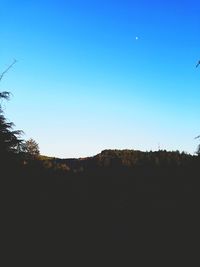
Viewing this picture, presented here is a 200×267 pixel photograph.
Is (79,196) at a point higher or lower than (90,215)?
higher

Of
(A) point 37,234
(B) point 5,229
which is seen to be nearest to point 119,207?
(A) point 37,234

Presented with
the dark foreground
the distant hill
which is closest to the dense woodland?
the dark foreground

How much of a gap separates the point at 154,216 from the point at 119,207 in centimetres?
131

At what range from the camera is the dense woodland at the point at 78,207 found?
9.82m

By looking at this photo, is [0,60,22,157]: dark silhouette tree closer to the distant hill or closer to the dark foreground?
the dark foreground

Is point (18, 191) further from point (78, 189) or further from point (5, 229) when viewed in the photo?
point (78, 189)

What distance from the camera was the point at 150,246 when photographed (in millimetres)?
10336

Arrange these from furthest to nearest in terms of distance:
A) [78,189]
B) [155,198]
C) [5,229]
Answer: [155,198] → [78,189] → [5,229]

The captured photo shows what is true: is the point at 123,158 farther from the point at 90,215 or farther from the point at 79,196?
the point at 90,215

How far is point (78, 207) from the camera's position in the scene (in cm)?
1160

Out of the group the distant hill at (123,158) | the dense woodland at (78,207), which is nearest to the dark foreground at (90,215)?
the dense woodland at (78,207)

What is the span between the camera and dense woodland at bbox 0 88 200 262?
9.82 meters

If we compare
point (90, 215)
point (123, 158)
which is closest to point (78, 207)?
point (90, 215)

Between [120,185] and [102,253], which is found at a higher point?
[120,185]
